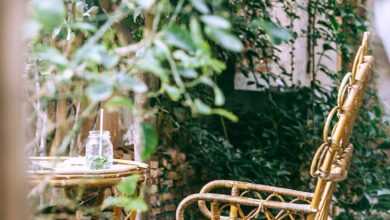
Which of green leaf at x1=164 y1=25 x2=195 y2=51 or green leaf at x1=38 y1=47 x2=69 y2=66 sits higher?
green leaf at x1=164 y1=25 x2=195 y2=51

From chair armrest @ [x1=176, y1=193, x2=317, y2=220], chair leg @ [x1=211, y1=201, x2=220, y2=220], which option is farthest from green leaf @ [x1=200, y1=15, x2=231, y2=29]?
chair leg @ [x1=211, y1=201, x2=220, y2=220]

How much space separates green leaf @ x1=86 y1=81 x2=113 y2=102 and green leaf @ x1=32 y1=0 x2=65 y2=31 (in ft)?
0.35

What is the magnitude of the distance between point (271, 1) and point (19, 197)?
329cm

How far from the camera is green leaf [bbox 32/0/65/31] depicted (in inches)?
27.4

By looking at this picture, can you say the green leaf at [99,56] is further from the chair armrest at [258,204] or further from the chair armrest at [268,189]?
the chair armrest at [268,189]

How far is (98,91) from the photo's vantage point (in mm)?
802

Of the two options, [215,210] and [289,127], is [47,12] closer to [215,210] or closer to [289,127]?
[215,210]

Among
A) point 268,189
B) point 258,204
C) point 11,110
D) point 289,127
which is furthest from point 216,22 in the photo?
point 289,127

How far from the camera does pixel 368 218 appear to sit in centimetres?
352

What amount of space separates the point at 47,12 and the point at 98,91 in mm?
130

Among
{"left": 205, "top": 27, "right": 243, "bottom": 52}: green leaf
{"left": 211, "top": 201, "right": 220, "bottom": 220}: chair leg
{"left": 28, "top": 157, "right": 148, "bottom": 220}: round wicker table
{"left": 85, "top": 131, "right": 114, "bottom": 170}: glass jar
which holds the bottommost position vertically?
{"left": 211, "top": 201, "right": 220, "bottom": 220}: chair leg

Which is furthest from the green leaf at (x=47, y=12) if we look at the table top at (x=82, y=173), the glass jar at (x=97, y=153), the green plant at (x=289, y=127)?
the green plant at (x=289, y=127)

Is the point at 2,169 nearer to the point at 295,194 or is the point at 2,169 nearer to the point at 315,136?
the point at 295,194

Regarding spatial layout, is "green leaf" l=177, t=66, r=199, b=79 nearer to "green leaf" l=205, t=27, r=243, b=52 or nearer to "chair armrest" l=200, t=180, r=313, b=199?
"green leaf" l=205, t=27, r=243, b=52
